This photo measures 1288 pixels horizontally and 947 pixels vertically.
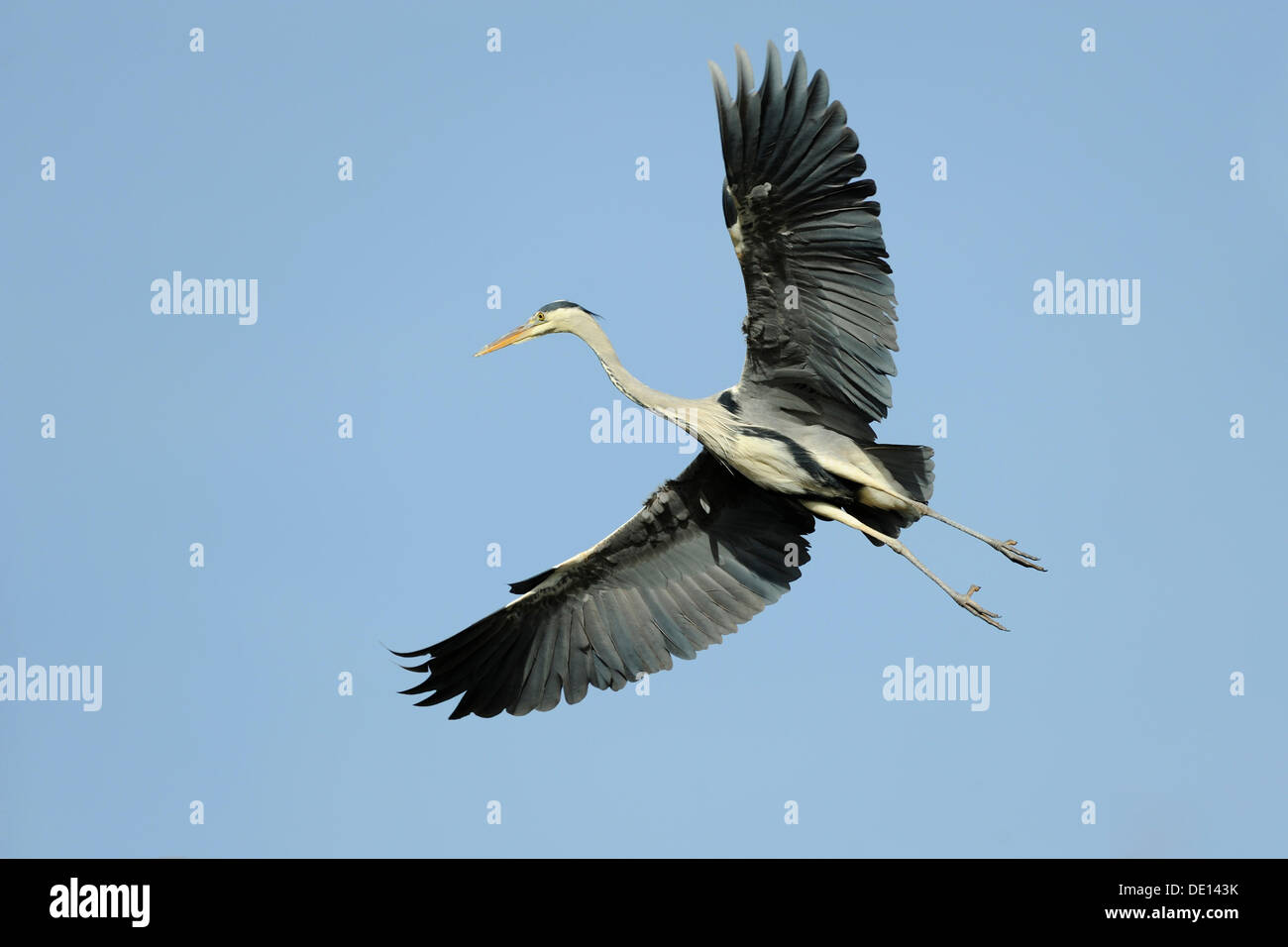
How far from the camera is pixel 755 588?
42.0ft

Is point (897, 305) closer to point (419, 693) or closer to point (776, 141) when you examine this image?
point (776, 141)

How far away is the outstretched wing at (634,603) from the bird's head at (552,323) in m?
1.51

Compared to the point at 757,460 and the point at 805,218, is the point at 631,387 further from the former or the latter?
the point at 805,218

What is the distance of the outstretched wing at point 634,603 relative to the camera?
12.8 metres

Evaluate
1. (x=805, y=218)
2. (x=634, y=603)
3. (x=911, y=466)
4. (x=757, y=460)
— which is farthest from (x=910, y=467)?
(x=634, y=603)

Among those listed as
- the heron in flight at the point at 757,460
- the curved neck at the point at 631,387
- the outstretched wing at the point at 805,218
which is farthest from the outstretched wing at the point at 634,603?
the outstretched wing at the point at 805,218

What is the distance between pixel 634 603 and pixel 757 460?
1.92 meters

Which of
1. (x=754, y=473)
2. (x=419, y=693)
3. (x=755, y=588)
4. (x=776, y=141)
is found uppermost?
(x=776, y=141)

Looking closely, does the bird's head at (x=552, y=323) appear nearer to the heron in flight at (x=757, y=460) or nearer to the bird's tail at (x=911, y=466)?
the heron in flight at (x=757, y=460)

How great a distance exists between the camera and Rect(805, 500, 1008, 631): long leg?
38.4ft

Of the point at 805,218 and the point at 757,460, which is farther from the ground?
the point at 805,218

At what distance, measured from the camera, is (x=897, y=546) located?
11883 millimetres
